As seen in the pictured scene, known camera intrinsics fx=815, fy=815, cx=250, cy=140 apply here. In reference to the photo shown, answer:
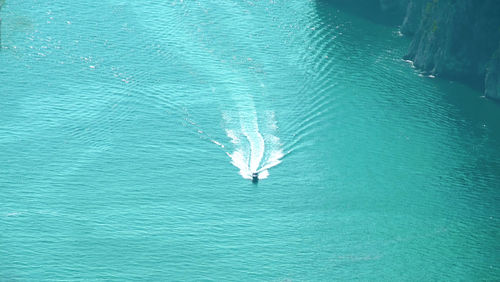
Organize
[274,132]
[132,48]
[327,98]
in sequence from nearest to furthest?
[274,132]
[327,98]
[132,48]

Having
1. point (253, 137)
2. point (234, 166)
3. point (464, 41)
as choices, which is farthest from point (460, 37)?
point (234, 166)

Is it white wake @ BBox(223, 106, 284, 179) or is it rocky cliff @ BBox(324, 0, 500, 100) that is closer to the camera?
white wake @ BBox(223, 106, 284, 179)

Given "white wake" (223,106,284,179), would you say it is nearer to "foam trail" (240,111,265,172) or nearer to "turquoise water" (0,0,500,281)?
"foam trail" (240,111,265,172)

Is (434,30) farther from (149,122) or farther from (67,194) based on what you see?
(67,194)

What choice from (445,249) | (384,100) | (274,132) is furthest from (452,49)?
(445,249)

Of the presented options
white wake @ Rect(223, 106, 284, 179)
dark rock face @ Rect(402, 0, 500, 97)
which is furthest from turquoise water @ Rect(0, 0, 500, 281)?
dark rock face @ Rect(402, 0, 500, 97)

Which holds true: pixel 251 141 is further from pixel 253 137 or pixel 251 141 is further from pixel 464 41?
pixel 464 41
